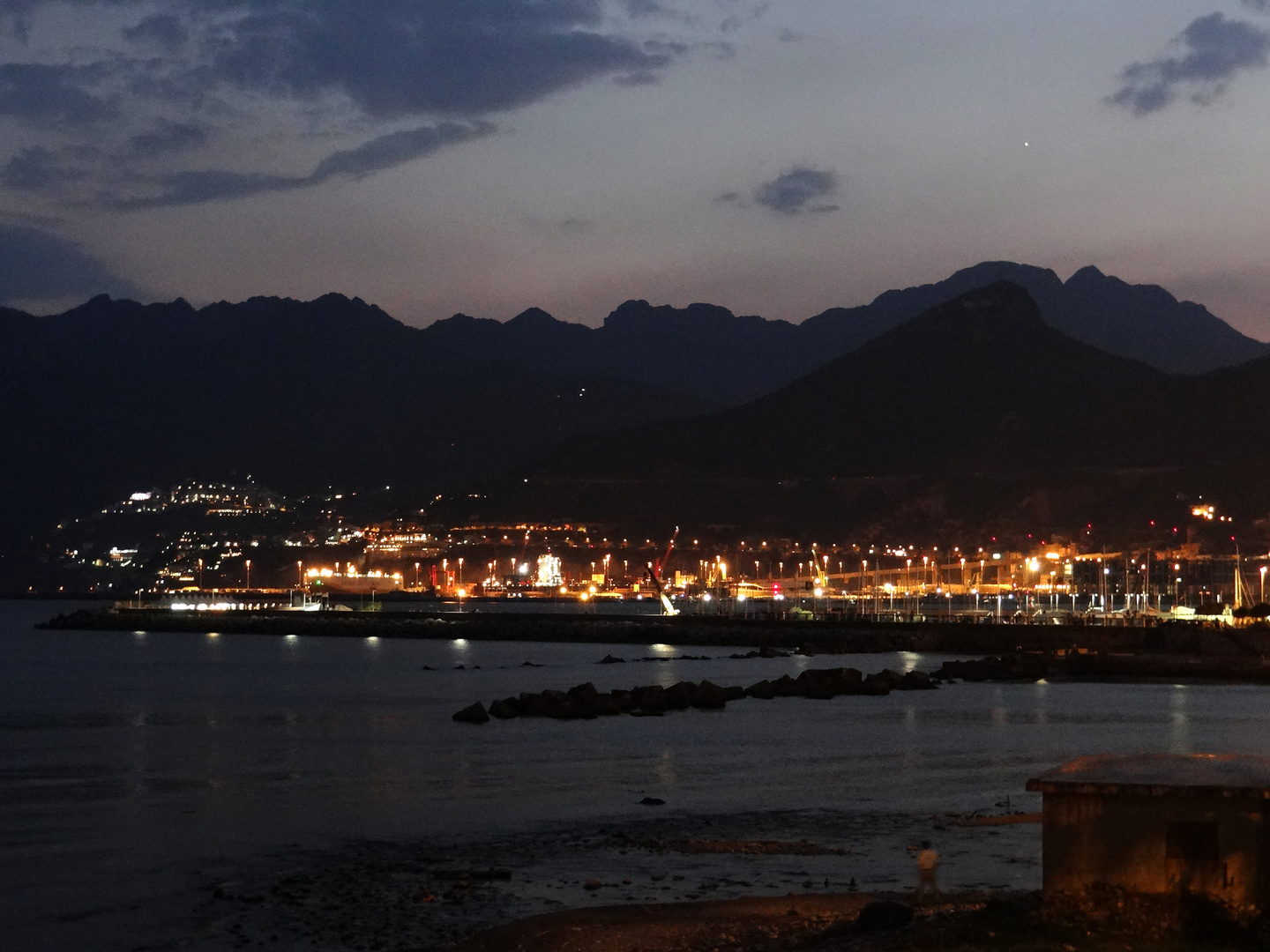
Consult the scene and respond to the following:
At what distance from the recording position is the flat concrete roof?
41.4 feet

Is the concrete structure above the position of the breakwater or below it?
above

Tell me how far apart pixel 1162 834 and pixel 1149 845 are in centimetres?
13

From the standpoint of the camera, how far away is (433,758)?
34.8 m

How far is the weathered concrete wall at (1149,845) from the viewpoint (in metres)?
12.5

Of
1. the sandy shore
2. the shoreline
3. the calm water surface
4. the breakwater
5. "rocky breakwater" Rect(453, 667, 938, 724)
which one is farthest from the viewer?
the breakwater

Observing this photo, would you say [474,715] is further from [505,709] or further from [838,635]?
[838,635]

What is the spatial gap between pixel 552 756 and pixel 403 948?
18.6 metres

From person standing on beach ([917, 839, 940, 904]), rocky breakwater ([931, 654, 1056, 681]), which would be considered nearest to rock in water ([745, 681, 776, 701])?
rocky breakwater ([931, 654, 1056, 681])

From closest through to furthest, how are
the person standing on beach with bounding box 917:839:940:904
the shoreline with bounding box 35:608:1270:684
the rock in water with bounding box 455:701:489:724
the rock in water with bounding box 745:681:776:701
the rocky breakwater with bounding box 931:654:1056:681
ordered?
1. the person standing on beach with bounding box 917:839:940:904
2. the rock in water with bounding box 455:701:489:724
3. the rock in water with bounding box 745:681:776:701
4. the rocky breakwater with bounding box 931:654:1056:681
5. the shoreline with bounding box 35:608:1270:684

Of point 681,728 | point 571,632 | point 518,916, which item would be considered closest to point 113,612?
point 571,632

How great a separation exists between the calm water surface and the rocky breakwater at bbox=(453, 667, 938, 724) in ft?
3.65

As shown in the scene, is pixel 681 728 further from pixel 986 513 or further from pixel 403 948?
pixel 986 513

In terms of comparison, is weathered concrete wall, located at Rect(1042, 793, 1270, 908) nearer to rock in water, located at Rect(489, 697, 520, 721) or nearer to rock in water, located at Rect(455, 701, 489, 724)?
rock in water, located at Rect(455, 701, 489, 724)

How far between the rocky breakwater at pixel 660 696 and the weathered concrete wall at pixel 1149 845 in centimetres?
3141
